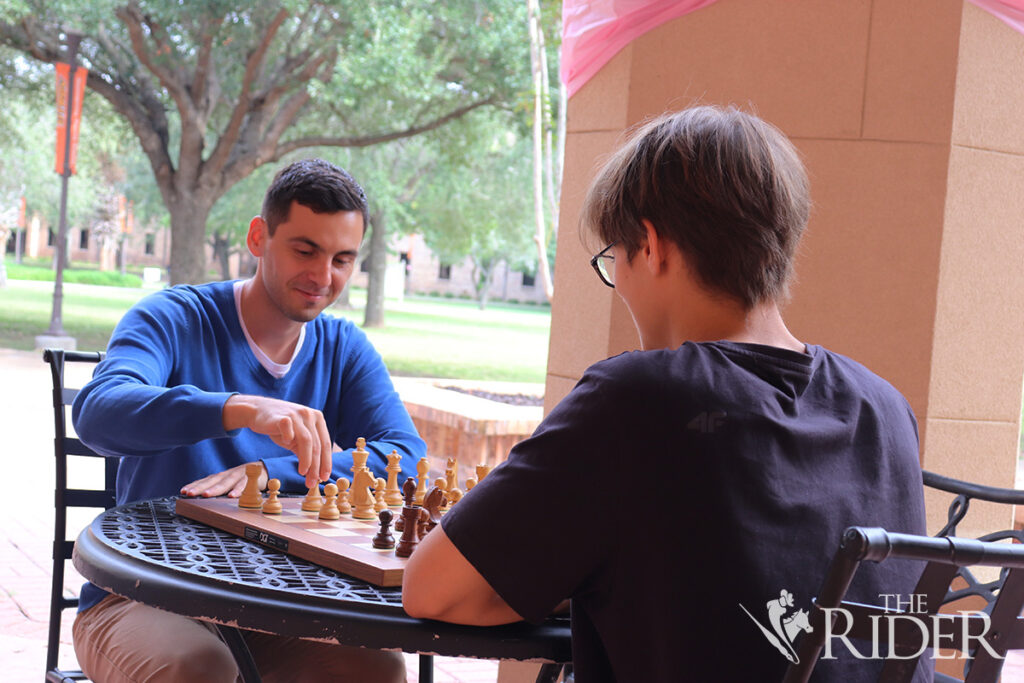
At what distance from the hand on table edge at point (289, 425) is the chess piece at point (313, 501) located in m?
0.08

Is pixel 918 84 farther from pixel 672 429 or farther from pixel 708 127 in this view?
pixel 672 429

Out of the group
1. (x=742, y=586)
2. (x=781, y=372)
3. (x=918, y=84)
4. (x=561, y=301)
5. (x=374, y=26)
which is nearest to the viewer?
(x=742, y=586)

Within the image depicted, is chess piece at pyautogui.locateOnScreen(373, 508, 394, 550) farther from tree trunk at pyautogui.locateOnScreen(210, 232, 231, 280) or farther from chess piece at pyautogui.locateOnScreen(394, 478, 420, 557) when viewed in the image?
tree trunk at pyautogui.locateOnScreen(210, 232, 231, 280)

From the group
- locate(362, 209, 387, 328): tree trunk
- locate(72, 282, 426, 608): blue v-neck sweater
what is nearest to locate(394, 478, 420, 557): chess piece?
locate(72, 282, 426, 608): blue v-neck sweater

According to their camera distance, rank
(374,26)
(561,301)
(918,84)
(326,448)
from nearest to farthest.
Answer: (326,448)
(918,84)
(561,301)
(374,26)

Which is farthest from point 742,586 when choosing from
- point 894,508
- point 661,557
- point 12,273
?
point 12,273

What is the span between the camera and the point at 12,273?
50.5 meters

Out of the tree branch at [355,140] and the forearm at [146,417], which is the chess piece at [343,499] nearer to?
the forearm at [146,417]

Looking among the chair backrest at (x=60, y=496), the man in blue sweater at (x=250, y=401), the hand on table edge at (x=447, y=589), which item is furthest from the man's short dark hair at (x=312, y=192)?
the hand on table edge at (x=447, y=589)

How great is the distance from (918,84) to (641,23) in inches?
33.5

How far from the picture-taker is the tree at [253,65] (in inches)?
520

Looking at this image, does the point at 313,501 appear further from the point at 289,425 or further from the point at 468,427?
the point at 468,427
